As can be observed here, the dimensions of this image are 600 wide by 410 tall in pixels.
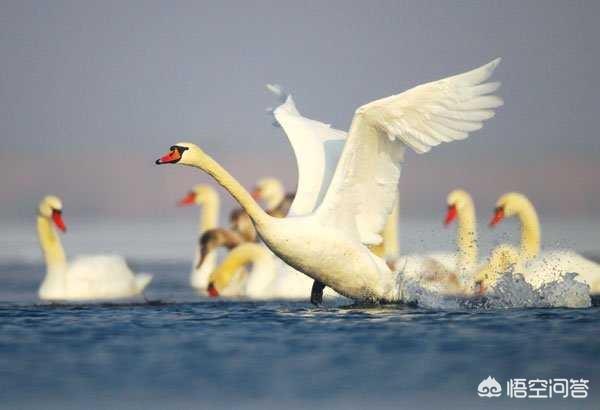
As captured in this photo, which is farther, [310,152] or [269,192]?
[269,192]

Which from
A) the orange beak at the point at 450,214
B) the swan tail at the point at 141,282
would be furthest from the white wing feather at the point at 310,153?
the orange beak at the point at 450,214

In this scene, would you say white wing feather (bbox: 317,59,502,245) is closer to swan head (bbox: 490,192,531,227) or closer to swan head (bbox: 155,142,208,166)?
swan head (bbox: 155,142,208,166)

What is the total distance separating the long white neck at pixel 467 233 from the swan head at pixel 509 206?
1.78 ft

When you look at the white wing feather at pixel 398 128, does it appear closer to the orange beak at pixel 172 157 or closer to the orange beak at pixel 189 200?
the orange beak at pixel 172 157

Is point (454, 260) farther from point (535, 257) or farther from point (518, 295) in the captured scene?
point (518, 295)

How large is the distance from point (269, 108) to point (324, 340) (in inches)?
189

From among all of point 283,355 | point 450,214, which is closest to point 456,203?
point 450,214

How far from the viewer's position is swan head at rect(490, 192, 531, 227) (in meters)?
21.0

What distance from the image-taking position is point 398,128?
14.2 m

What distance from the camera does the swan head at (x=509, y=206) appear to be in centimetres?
2097

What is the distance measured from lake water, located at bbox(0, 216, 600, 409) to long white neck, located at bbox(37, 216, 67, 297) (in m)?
4.84

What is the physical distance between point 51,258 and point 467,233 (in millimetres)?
5752

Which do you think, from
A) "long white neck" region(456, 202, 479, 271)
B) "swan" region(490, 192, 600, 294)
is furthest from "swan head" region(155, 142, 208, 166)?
"long white neck" region(456, 202, 479, 271)

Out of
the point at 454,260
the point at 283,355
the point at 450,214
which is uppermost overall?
the point at 450,214
